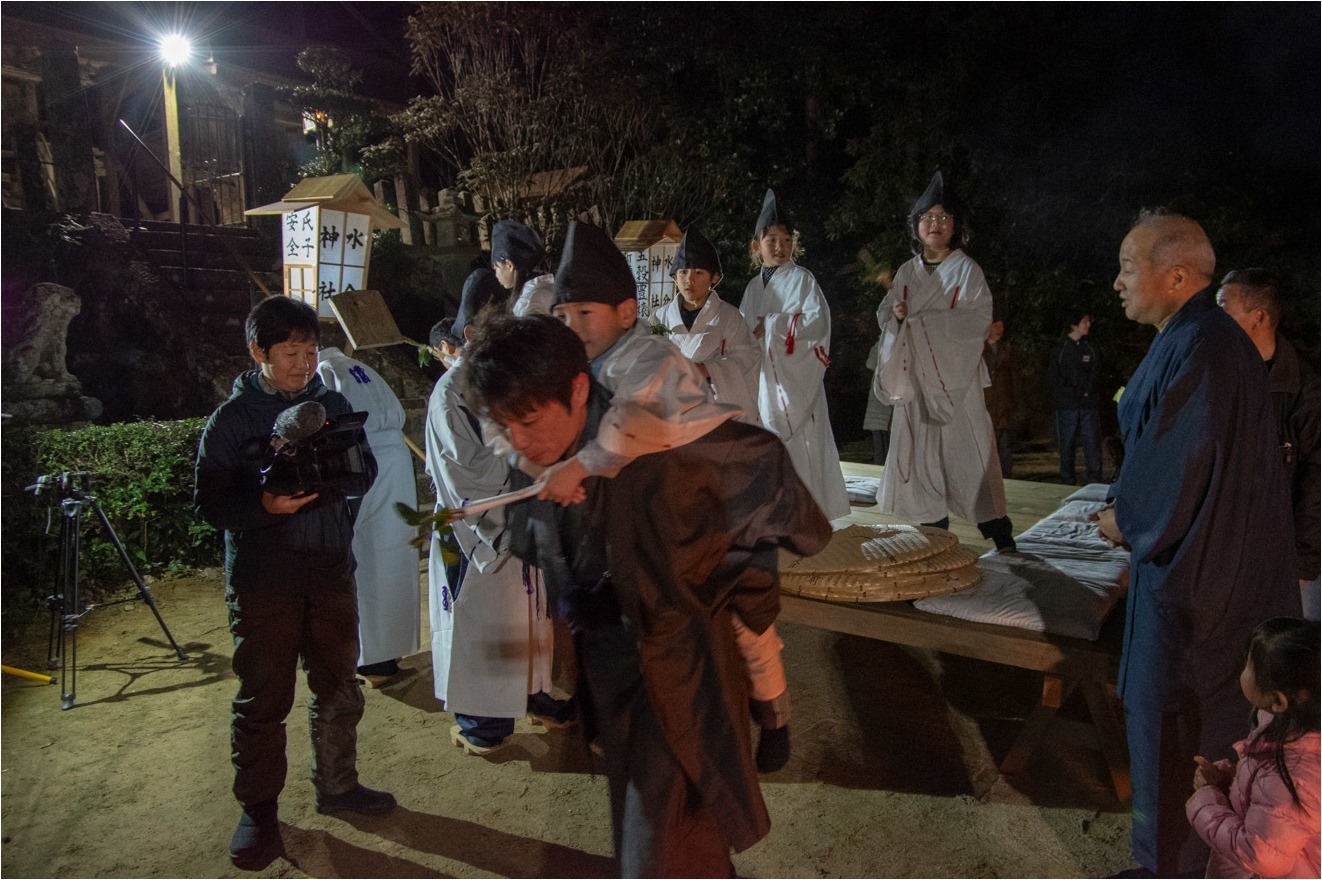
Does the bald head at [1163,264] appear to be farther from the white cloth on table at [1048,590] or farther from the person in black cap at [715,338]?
the person in black cap at [715,338]

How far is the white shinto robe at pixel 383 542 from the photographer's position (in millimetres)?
4602

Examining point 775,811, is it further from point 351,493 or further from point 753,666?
point 351,493

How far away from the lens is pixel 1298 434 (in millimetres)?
3873

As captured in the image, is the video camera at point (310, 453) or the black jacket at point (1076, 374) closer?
the video camera at point (310, 453)

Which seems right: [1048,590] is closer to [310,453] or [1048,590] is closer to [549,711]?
[549,711]

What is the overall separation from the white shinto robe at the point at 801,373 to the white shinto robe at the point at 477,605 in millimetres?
2744

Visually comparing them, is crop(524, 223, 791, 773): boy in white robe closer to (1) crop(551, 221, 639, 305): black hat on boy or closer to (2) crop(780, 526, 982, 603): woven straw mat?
(1) crop(551, 221, 639, 305): black hat on boy

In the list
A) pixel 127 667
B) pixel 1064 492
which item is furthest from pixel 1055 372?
pixel 127 667

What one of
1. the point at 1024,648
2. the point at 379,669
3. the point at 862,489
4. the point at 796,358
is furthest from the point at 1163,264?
the point at 862,489

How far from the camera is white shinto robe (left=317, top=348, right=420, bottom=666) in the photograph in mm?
4602

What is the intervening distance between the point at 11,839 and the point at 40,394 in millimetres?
7236

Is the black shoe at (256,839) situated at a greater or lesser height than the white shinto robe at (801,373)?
lesser

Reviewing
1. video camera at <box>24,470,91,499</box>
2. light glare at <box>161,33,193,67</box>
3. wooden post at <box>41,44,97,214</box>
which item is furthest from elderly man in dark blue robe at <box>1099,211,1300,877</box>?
light glare at <box>161,33,193,67</box>

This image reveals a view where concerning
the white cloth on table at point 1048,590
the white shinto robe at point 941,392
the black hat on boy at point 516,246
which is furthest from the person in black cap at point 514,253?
the white cloth on table at point 1048,590
